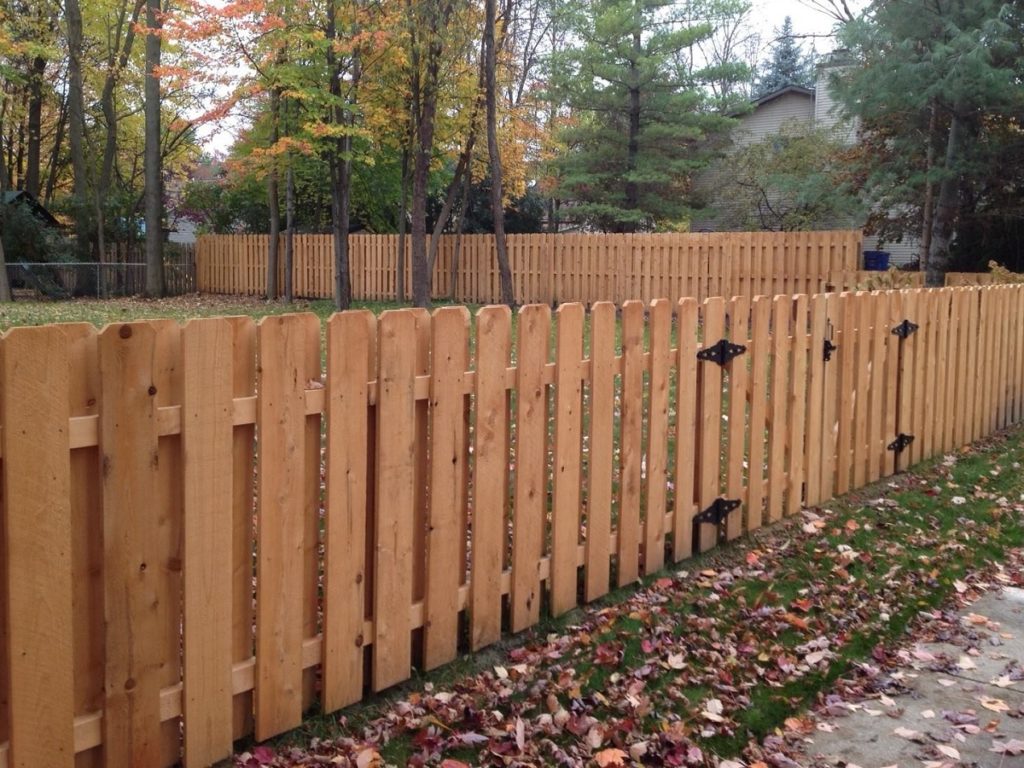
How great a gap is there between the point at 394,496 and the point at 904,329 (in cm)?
488

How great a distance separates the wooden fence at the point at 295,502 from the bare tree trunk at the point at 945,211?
15.3 meters

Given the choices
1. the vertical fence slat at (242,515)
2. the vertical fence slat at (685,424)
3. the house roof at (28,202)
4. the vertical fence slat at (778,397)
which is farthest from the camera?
the house roof at (28,202)

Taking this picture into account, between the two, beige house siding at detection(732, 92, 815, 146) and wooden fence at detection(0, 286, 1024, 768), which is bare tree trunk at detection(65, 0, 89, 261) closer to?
beige house siding at detection(732, 92, 815, 146)

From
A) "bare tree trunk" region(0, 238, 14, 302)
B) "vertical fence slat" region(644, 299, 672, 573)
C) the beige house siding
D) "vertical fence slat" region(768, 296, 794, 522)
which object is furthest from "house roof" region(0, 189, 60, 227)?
"vertical fence slat" region(644, 299, 672, 573)

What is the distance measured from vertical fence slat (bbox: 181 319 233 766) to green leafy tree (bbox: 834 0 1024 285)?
1732 cm

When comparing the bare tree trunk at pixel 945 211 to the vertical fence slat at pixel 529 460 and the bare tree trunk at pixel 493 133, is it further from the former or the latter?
the vertical fence slat at pixel 529 460

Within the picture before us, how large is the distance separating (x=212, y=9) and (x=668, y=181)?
1440cm

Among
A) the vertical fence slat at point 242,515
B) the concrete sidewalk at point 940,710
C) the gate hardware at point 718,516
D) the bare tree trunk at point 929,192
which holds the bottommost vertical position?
the concrete sidewalk at point 940,710

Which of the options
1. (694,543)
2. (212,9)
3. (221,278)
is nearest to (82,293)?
(221,278)

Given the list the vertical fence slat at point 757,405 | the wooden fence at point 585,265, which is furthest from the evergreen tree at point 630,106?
the vertical fence slat at point 757,405

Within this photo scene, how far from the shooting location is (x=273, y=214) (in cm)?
2395

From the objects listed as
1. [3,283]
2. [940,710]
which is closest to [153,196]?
[3,283]

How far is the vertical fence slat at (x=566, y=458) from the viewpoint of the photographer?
167 inches

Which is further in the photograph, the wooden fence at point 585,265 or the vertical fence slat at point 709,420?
the wooden fence at point 585,265
